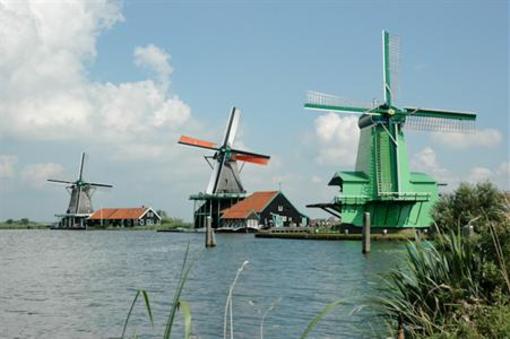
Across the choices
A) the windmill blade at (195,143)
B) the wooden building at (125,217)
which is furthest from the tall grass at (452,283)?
the wooden building at (125,217)

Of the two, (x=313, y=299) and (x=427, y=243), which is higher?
(x=427, y=243)

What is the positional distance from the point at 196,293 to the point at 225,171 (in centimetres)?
5183

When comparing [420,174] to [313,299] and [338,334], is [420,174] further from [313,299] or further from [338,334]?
[338,334]

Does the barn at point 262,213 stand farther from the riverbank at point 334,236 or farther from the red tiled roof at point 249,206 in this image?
the riverbank at point 334,236

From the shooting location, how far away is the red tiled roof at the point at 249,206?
68.1 metres

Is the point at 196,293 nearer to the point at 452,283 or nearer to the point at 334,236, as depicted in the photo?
the point at 452,283

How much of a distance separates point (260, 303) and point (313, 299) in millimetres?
1550

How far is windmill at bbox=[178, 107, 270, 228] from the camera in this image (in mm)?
68375

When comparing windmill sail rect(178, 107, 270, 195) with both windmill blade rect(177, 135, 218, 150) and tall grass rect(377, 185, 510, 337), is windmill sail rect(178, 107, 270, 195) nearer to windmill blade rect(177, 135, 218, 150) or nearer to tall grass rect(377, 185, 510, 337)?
windmill blade rect(177, 135, 218, 150)

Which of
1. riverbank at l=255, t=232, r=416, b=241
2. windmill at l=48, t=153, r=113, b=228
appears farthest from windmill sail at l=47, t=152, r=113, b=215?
riverbank at l=255, t=232, r=416, b=241

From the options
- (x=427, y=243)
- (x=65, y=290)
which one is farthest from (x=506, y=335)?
(x=65, y=290)

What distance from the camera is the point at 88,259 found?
32500mm

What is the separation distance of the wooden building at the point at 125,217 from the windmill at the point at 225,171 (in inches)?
877

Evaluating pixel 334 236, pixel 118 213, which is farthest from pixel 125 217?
pixel 334 236
